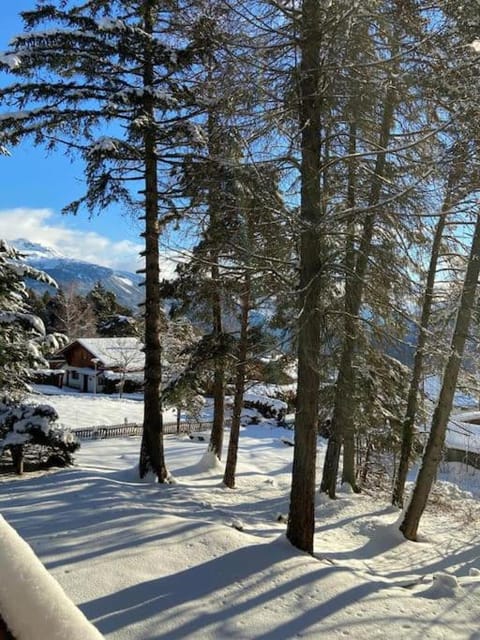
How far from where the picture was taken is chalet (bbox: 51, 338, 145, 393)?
3659 cm

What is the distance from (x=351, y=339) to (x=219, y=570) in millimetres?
3644

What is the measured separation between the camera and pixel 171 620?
3812 mm

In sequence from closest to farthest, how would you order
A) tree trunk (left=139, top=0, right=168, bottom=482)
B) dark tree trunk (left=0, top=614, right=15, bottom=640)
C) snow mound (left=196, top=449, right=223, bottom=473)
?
dark tree trunk (left=0, top=614, right=15, bottom=640), tree trunk (left=139, top=0, right=168, bottom=482), snow mound (left=196, top=449, right=223, bottom=473)

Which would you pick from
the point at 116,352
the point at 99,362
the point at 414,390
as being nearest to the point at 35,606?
the point at 414,390

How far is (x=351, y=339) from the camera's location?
703 cm

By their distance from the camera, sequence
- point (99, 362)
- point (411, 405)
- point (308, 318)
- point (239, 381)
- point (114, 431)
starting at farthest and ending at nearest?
point (99, 362)
point (114, 431)
point (411, 405)
point (239, 381)
point (308, 318)

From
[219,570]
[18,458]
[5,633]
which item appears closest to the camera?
[5,633]

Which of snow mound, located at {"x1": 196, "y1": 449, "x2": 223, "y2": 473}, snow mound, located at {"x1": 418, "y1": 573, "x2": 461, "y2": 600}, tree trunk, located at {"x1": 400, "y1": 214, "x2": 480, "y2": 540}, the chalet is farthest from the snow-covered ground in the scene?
the chalet

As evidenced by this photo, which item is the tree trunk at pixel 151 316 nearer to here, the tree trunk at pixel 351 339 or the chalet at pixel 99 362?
the tree trunk at pixel 351 339

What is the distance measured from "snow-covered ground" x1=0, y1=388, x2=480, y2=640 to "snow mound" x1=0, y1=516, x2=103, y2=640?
2.87 metres

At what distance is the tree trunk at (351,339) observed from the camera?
6102 millimetres

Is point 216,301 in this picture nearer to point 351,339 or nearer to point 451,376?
point 351,339

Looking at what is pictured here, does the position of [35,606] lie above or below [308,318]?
below

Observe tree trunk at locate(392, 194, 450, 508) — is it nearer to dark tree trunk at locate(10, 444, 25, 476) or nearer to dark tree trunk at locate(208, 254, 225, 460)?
dark tree trunk at locate(208, 254, 225, 460)
